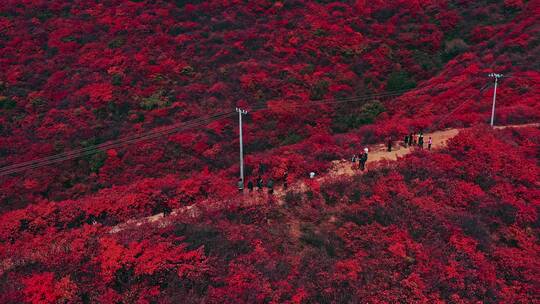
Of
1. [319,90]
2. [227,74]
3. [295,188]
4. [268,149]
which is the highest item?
[227,74]

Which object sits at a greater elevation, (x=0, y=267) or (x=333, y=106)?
(x=333, y=106)

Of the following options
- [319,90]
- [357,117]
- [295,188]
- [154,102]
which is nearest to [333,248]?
[295,188]

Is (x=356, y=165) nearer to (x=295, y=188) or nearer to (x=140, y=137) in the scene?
(x=295, y=188)

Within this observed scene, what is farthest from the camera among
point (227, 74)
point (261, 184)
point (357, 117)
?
point (227, 74)

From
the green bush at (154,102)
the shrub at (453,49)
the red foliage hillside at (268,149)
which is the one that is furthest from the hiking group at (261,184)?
the shrub at (453,49)

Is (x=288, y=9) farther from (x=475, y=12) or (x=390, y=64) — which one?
(x=475, y=12)

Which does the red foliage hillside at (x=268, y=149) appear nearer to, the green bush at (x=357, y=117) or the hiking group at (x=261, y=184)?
the green bush at (x=357, y=117)

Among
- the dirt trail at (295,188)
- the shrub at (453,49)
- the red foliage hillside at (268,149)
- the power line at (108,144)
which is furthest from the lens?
the shrub at (453,49)

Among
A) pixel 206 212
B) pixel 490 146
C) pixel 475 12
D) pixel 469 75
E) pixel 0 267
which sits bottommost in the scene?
pixel 0 267

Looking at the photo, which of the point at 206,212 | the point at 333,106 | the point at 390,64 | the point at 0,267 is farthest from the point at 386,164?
the point at 390,64
